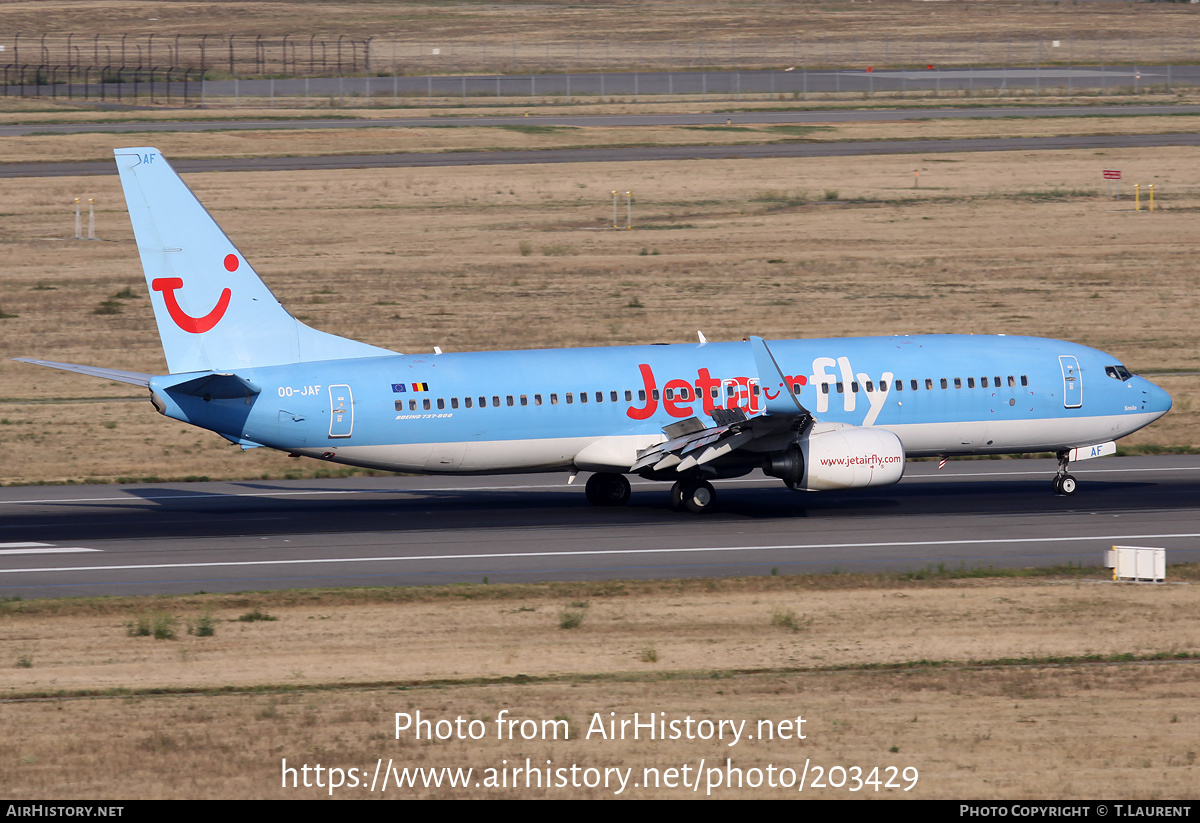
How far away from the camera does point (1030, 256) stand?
7712 centimetres

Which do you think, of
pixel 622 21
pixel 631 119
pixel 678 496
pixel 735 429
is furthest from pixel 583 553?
pixel 622 21

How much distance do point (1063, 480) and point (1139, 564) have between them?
11520 mm

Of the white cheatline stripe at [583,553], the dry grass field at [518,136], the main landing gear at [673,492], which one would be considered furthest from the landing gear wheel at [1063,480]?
the dry grass field at [518,136]

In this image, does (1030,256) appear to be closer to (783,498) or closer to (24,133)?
(783,498)

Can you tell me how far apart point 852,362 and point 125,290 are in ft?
131

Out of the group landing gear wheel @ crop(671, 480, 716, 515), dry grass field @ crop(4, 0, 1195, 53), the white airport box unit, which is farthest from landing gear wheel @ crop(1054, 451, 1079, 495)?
dry grass field @ crop(4, 0, 1195, 53)

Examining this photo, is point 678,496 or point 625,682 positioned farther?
point 678,496

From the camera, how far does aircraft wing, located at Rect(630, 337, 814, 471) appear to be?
39.8 meters

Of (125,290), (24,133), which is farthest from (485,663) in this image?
(24,133)

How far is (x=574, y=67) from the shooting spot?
151000 millimetres

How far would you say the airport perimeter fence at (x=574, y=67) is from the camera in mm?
130750

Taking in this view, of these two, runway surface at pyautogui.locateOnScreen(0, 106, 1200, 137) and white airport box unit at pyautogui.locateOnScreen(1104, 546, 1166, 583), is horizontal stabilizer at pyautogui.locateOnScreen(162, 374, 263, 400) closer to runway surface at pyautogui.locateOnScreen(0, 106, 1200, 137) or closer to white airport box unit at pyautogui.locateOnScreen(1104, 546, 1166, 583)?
white airport box unit at pyautogui.locateOnScreen(1104, 546, 1166, 583)

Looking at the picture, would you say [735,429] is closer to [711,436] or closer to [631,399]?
[711,436]

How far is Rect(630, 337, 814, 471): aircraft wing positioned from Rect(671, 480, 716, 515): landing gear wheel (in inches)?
35.8
